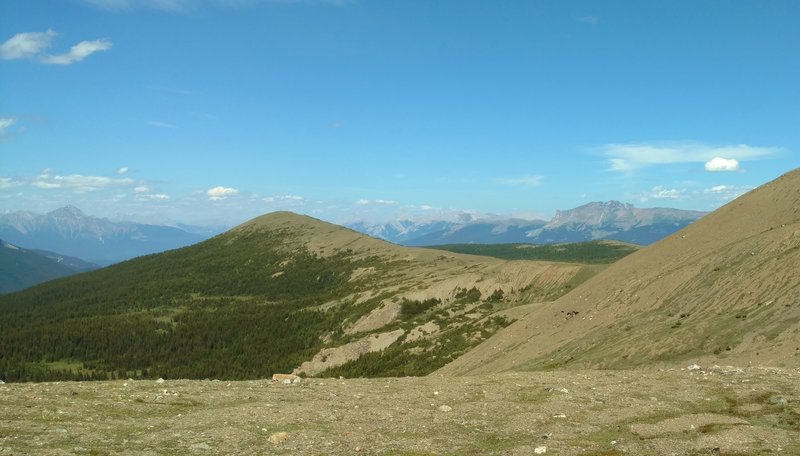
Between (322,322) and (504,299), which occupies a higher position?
(504,299)

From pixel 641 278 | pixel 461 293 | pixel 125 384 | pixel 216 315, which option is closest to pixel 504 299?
pixel 461 293

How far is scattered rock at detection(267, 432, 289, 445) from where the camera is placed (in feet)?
55.5

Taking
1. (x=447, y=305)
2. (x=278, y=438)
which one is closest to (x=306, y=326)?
(x=447, y=305)

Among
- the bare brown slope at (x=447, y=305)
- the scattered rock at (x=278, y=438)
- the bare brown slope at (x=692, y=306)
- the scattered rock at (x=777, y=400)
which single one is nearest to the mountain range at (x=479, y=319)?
the bare brown slope at (x=692, y=306)

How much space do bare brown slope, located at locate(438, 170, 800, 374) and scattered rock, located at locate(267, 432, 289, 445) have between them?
1108 inches

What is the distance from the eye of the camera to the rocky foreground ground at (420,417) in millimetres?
16594

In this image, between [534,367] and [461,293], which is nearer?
[534,367]

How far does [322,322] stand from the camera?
416ft

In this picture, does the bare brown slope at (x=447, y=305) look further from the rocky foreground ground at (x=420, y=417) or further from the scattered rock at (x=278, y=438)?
the scattered rock at (x=278, y=438)

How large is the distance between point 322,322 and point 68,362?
68173mm

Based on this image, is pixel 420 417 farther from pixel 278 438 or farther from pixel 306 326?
pixel 306 326

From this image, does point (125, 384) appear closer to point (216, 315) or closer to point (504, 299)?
point (504, 299)

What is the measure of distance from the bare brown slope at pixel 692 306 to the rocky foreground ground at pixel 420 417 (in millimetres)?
8847

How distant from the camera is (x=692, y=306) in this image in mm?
44219
